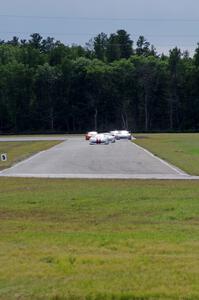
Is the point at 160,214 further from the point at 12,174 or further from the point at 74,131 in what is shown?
the point at 74,131

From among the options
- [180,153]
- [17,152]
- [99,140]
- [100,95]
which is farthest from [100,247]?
[100,95]

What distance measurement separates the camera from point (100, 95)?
157250 millimetres

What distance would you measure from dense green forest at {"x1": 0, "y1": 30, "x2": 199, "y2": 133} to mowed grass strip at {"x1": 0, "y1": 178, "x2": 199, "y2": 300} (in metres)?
135

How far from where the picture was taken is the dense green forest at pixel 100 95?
155500 millimetres

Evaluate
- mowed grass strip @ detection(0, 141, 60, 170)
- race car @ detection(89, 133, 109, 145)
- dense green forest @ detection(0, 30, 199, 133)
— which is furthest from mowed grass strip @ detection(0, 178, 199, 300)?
dense green forest @ detection(0, 30, 199, 133)

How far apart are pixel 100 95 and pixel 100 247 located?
147 m

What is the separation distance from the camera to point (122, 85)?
160 metres

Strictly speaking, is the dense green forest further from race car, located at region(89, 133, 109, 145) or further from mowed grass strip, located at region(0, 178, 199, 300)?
mowed grass strip, located at region(0, 178, 199, 300)

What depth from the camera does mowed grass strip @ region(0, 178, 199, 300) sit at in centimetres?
800

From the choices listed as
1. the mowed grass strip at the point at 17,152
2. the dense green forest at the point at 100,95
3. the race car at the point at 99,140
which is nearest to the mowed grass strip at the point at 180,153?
the race car at the point at 99,140

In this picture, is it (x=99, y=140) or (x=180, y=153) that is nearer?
(x=180, y=153)

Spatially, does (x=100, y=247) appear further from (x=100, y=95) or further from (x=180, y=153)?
(x=100, y=95)

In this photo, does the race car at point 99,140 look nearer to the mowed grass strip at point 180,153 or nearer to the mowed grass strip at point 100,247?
the mowed grass strip at point 180,153

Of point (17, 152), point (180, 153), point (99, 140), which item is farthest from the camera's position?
point (99, 140)
